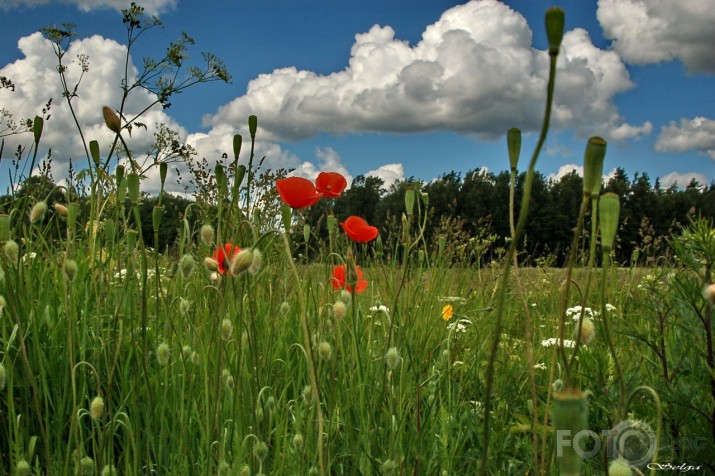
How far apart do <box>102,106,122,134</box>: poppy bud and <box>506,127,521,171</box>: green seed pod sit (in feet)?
2.85

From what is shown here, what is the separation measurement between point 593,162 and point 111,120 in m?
1.05

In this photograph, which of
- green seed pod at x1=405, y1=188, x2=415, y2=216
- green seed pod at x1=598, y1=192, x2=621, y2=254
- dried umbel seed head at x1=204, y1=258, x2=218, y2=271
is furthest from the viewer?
green seed pod at x1=405, y1=188, x2=415, y2=216

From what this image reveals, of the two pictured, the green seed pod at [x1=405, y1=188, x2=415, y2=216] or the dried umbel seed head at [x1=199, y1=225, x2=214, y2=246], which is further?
the green seed pod at [x1=405, y1=188, x2=415, y2=216]

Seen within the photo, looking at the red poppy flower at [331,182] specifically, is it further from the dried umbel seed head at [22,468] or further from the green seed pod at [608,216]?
the green seed pod at [608,216]

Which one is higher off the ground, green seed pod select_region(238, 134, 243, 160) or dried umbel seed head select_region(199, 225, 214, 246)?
green seed pod select_region(238, 134, 243, 160)

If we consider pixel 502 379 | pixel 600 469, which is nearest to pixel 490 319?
pixel 502 379

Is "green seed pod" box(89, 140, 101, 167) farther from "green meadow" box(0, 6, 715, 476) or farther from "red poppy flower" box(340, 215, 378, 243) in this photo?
"red poppy flower" box(340, 215, 378, 243)

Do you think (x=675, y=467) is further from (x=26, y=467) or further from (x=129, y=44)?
(x=129, y=44)

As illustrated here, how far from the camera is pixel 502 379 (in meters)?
2.64

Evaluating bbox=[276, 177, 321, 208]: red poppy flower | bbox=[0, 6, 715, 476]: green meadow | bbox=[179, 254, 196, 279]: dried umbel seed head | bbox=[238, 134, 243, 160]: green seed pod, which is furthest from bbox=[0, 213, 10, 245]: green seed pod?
bbox=[276, 177, 321, 208]: red poppy flower

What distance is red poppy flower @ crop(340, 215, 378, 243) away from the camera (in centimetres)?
211

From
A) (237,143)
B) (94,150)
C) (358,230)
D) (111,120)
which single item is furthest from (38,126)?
(358,230)

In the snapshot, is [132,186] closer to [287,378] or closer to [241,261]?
[241,261]

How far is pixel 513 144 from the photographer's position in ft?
2.72
